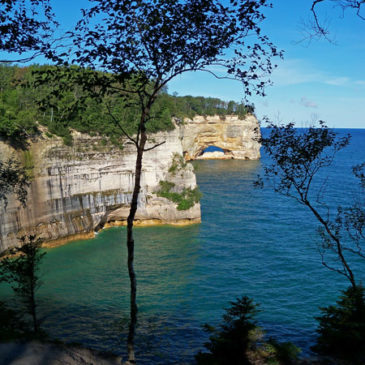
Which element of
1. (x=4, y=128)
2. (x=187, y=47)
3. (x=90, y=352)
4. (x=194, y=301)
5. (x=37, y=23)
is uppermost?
(x=37, y=23)

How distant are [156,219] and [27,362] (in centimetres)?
3268

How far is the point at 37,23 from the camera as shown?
43.2ft

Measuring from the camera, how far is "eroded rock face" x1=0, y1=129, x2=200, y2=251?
112 feet

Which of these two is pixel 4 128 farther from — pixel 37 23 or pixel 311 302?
pixel 311 302

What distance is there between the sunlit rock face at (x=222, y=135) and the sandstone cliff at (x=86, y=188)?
4903 centimetres

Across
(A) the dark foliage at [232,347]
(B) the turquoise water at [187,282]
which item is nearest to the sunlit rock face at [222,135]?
(B) the turquoise water at [187,282]

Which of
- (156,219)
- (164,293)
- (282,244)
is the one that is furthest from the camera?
(156,219)

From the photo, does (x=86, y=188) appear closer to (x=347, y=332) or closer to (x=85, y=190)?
(x=85, y=190)

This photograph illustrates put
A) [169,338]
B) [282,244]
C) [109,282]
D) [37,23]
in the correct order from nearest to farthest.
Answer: [37,23]
[169,338]
[109,282]
[282,244]

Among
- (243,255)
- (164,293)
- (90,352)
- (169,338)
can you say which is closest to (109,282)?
(164,293)

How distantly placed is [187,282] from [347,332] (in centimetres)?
1643

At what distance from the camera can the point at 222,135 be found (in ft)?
333

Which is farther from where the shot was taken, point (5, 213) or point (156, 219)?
point (156, 219)

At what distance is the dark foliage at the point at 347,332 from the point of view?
15016 millimetres
